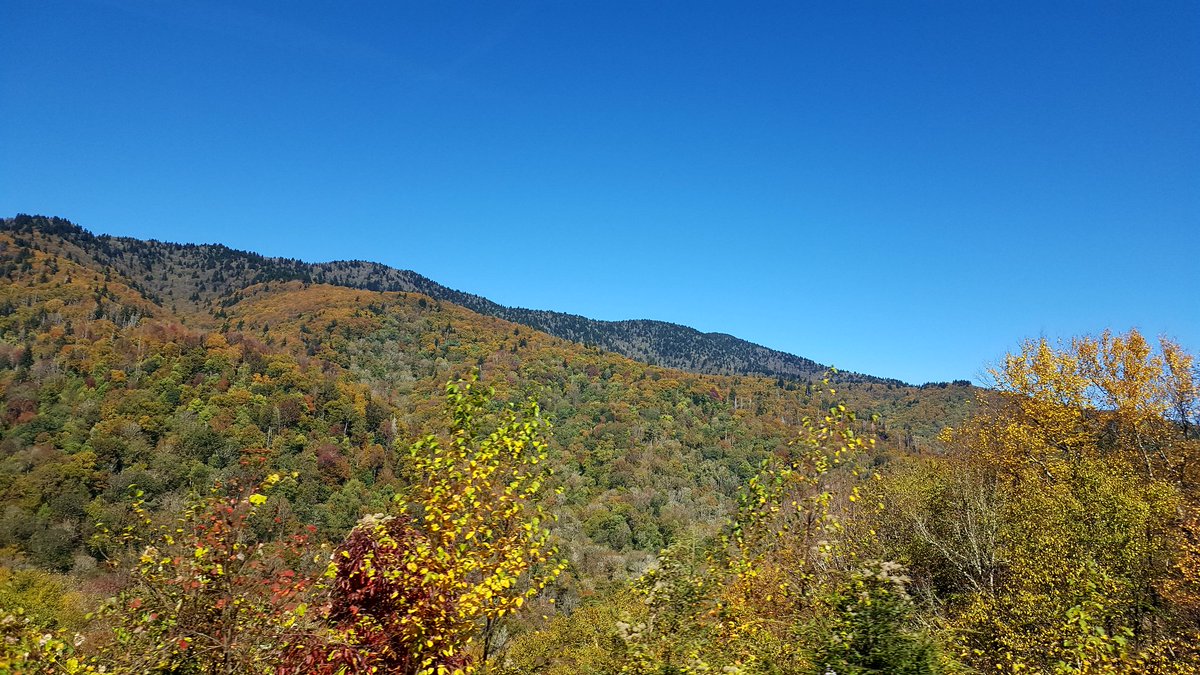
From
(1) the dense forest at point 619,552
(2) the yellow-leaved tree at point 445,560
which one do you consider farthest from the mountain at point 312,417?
(2) the yellow-leaved tree at point 445,560

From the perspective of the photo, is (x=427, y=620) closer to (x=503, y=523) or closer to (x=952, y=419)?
(x=503, y=523)

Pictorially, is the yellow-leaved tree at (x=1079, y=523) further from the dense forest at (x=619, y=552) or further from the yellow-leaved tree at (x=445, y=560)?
the yellow-leaved tree at (x=445, y=560)

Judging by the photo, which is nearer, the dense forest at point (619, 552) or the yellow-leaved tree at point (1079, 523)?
the dense forest at point (619, 552)

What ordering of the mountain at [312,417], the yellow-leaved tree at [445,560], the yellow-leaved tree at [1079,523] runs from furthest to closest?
the mountain at [312,417], the yellow-leaved tree at [1079,523], the yellow-leaved tree at [445,560]

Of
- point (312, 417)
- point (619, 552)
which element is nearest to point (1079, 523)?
point (619, 552)

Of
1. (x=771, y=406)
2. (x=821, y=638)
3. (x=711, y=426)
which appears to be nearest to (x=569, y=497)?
(x=711, y=426)

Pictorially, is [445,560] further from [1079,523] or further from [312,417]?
[312,417]

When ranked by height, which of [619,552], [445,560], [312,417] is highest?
[312,417]

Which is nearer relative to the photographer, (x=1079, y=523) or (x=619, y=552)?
(x=1079, y=523)

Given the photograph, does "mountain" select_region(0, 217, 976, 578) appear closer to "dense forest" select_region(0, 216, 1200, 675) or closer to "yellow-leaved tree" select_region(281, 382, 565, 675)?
"dense forest" select_region(0, 216, 1200, 675)

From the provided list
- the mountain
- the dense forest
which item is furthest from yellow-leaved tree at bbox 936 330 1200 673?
the mountain

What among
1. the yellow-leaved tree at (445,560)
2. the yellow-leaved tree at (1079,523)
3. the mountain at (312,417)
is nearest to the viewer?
the yellow-leaved tree at (445,560)

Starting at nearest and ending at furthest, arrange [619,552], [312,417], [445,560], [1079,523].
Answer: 1. [445,560]
2. [1079,523]
3. [619,552]
4. [312,417]

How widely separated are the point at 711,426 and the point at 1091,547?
430 feet
